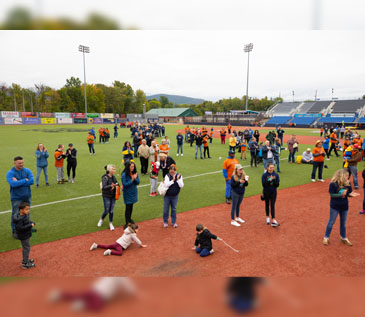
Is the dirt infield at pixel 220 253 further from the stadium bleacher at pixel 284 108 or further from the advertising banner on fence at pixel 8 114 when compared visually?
the stadium bleacher at pixel 284 108

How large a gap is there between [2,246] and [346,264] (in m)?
8.13

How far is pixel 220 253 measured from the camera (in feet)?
19.8

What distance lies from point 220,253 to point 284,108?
85.8 m

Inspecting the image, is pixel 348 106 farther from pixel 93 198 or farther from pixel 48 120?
pixel 48 120

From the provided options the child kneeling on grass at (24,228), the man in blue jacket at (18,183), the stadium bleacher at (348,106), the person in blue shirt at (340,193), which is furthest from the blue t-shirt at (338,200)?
the stadium bleacher at (348,106)

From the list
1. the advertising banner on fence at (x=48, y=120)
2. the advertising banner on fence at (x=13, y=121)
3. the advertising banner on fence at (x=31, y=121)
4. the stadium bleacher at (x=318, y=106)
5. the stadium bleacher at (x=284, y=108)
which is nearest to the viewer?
the advertising banner on fence at (x=13, y=121)

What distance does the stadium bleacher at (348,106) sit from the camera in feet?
220

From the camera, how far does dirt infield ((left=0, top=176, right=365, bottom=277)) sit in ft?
17.4

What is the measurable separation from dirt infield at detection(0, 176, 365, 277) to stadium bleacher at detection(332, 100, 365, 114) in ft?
237

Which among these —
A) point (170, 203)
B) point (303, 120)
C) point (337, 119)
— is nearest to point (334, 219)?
point (170, 203)

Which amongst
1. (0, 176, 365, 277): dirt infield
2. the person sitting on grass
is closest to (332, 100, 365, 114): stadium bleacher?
the person sitting on grass

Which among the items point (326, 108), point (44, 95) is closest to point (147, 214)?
point (326, 108)

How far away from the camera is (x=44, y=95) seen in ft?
276

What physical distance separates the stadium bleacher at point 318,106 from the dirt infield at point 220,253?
76.4 meters
